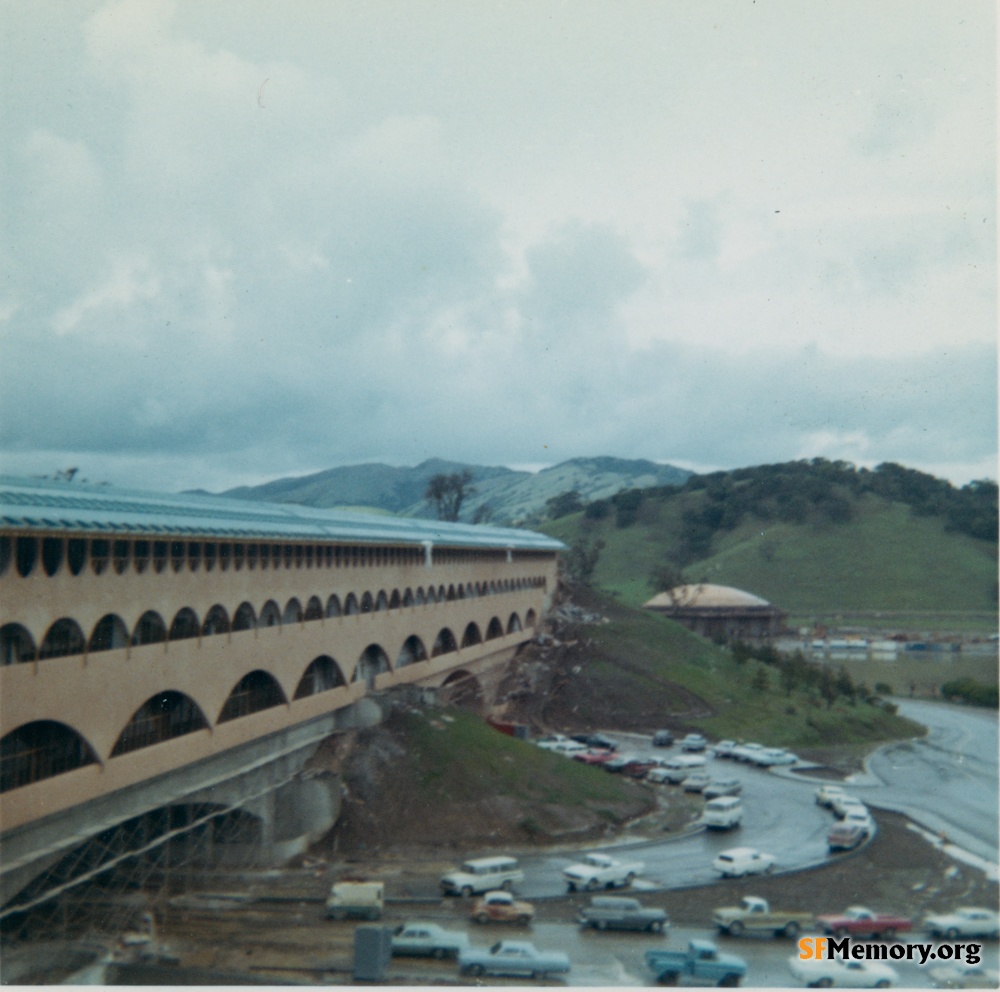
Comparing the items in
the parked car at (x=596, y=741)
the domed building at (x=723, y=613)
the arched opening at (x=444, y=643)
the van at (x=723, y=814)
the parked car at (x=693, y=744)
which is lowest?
the parked car at (x=693, y=744)

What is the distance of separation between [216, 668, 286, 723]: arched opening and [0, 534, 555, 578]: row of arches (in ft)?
8.55

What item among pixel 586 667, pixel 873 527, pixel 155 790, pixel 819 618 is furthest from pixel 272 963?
pixel 873 527

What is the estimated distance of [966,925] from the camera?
19.9 m

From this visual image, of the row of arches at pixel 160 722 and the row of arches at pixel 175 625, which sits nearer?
the row of arches at pixel 175 625

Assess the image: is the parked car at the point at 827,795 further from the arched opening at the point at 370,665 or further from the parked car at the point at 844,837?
the arched opening at the point at 370,665

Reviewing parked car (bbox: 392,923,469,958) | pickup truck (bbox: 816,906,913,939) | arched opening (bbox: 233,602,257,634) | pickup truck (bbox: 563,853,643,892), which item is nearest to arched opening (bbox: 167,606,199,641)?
arched opening (bbox: 233,602,257,634)

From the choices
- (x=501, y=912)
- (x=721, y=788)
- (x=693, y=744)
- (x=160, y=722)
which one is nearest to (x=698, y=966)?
(x=501, y=912)

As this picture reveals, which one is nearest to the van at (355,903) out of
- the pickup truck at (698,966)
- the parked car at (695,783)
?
the pickup truck at (698,966)

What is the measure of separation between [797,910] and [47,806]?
49.2ft

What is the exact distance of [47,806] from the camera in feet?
50.5

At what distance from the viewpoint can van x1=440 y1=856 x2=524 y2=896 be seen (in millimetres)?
21438

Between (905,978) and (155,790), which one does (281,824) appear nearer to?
(155,790)

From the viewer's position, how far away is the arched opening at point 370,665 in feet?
96.2

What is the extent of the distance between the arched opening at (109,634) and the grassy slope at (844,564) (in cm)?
7327
